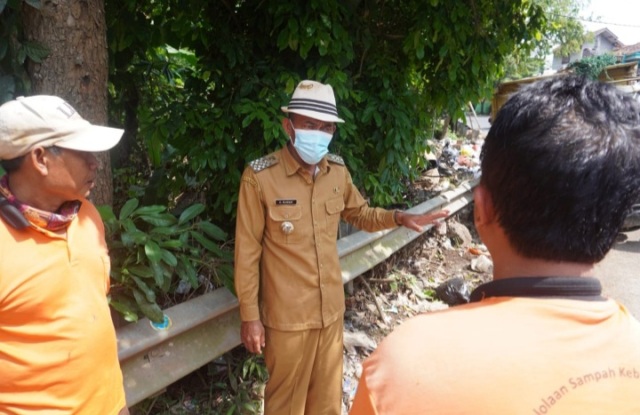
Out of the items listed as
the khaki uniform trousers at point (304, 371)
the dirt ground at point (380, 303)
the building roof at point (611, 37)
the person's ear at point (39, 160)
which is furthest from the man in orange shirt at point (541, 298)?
the building roof at point (611, 37)

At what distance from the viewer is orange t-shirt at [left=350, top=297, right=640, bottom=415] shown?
2.21 ft

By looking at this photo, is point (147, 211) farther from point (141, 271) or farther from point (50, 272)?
point (50, 272)

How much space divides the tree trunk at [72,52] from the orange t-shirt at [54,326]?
746mm

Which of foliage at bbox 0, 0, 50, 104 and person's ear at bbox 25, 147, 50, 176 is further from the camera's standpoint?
foliage at bbox 0, 0, 50, 104

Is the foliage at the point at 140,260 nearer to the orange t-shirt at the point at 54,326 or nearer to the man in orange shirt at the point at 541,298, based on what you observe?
the orange t-shirt at the point at 54,326

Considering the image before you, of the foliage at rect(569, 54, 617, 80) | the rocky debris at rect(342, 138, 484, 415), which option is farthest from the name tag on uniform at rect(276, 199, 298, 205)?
the foliage at rect(569, 54, 617, 80)

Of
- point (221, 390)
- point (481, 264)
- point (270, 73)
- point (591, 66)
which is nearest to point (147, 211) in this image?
point (221, 390)

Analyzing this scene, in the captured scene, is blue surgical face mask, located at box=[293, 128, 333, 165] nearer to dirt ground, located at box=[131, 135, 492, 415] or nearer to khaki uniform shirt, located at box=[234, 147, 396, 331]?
khaki uniform shirt, located at box=[234, 147, 396, 331]

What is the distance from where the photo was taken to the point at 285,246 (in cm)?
223

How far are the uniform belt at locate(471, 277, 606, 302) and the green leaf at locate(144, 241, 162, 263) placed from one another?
1494mm

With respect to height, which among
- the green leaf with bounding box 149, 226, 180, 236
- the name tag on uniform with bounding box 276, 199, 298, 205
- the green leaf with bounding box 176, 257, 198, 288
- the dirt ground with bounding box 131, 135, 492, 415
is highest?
the name tag on uniform with bounding box 276, 199, 298, 205

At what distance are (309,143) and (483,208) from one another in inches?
57.5

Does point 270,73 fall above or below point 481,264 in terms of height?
above

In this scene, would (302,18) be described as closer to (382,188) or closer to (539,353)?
(382,188)
